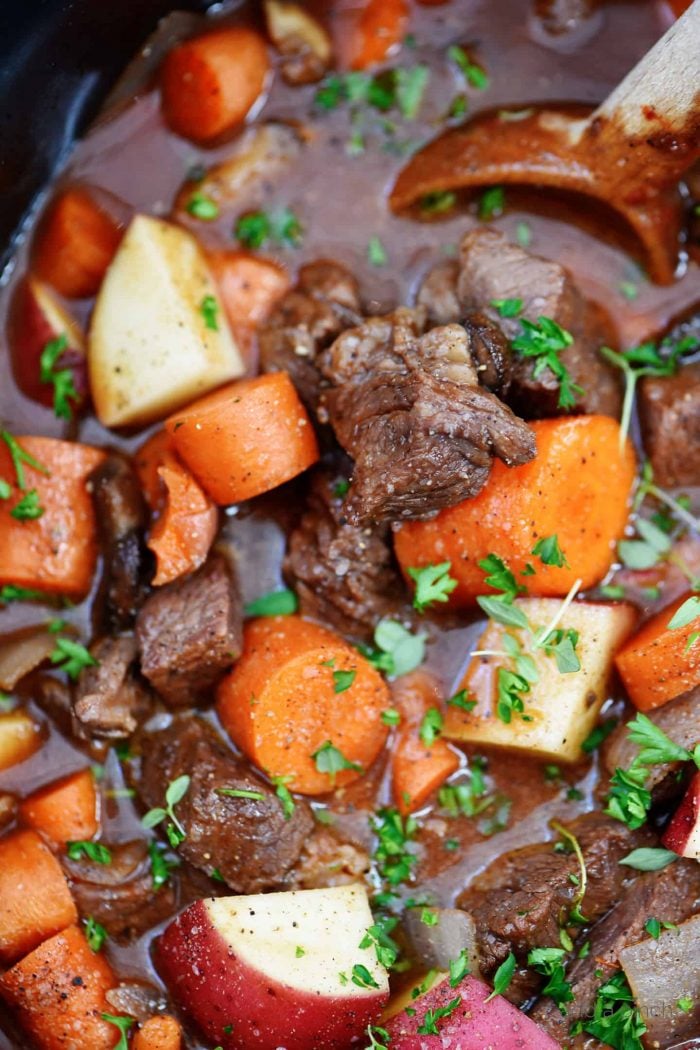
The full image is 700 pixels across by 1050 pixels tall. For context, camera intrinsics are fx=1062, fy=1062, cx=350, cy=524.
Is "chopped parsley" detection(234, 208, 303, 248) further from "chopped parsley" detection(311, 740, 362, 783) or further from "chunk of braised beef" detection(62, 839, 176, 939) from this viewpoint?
"chunk of braised beef" detection(62, 839, 176, 939)

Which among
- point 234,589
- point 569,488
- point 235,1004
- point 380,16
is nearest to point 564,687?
point 569,488

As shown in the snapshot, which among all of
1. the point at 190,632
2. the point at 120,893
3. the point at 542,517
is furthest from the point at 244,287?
the point at 120,893

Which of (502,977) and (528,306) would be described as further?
(528,306)

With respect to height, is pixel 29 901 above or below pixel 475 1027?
above

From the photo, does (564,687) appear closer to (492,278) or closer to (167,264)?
(492,278)

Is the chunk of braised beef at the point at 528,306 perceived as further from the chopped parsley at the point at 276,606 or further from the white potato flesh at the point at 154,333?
the chopped parsley at the point at 276,606

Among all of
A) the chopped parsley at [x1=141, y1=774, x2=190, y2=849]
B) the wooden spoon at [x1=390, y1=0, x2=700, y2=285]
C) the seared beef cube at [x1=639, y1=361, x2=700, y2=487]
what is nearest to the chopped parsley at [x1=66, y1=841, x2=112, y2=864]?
the chopped parsley at [x1=141, y1=774, x2=190, y2=849]

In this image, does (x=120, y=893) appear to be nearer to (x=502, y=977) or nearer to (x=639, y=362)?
(x=502, y=977)
